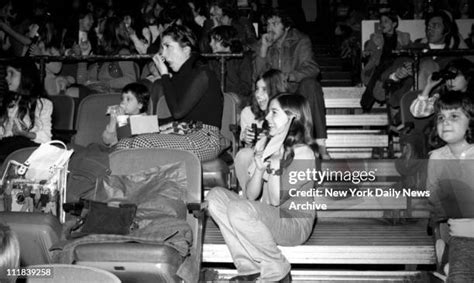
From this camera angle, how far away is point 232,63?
514 centimetres

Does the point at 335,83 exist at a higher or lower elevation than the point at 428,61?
lower

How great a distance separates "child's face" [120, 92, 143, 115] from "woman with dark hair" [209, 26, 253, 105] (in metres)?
1.10

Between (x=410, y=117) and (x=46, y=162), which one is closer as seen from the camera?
(x=46, y=162)

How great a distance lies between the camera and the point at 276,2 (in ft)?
36.6

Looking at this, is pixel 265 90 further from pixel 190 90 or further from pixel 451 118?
pixel 451 118

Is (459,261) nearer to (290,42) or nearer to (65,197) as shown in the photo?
(65,197)

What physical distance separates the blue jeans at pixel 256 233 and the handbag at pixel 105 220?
0.41m

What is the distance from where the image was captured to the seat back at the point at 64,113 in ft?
14.8

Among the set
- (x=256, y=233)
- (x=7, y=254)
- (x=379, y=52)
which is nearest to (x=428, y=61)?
(x=379, y=52)

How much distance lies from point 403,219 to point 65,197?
2.09 m

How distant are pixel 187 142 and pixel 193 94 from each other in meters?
0.34

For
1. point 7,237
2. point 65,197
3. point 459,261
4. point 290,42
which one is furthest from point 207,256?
point 290,42

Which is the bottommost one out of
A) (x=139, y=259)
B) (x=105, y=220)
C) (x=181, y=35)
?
(x=139, y=259)

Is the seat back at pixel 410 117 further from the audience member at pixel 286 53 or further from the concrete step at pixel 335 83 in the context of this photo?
the concrete step at pixel 335 83
